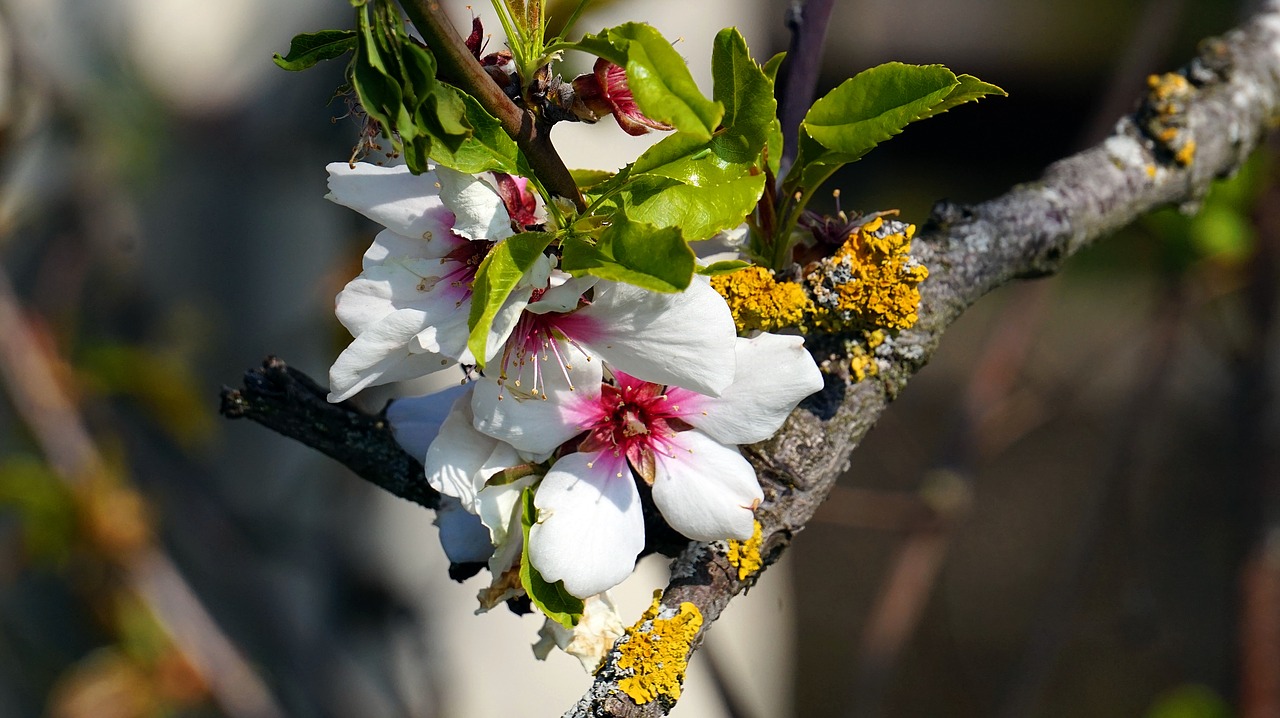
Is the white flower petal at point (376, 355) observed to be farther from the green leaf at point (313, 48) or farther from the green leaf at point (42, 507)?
the green leaf at point (42, 507)

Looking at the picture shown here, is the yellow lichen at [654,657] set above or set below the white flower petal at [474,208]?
below

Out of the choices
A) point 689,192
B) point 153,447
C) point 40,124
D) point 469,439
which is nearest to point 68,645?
point 153,447

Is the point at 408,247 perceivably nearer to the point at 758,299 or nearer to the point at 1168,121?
the point at 758,299

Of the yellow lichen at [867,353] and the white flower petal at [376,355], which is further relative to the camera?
the yellow lichen at [867,353]

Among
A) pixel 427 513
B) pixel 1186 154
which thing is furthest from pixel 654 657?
pixel 427 513

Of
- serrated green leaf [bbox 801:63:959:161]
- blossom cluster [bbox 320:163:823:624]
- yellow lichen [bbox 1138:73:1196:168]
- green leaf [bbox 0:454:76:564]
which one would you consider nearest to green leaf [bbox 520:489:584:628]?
blossom cluster [bbox 320:163:823:624]

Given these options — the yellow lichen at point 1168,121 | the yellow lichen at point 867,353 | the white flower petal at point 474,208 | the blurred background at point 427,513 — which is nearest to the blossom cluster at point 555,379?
the white flower petal at point 474,208

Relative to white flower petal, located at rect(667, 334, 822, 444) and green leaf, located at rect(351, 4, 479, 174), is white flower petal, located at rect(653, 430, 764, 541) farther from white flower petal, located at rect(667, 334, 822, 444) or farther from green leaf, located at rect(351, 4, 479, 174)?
green leaf, located at rect(351, 4, 479, 174)
